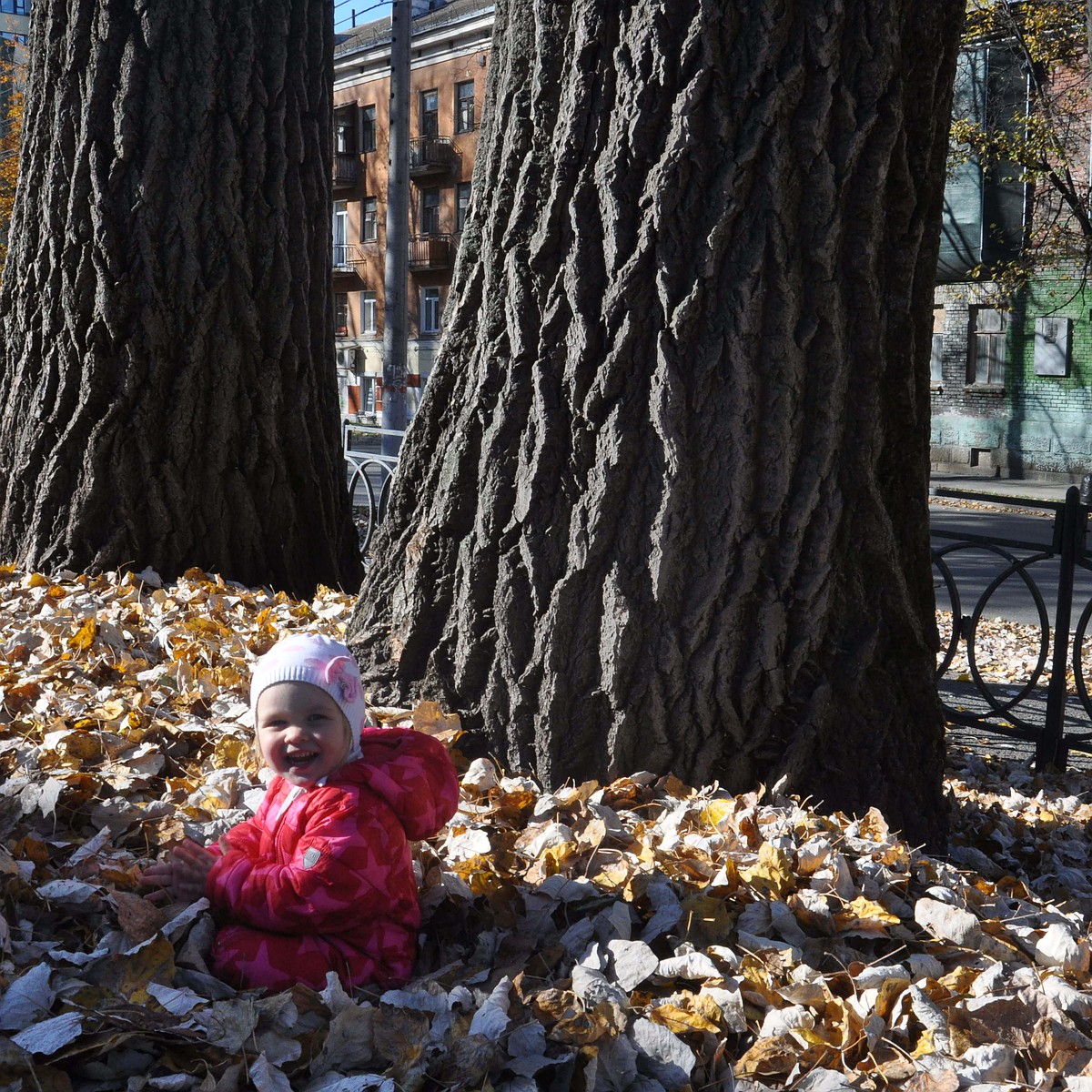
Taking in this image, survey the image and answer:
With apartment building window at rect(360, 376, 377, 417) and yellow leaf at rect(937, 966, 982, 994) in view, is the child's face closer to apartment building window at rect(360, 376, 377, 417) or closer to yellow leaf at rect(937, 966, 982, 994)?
yellow leaf at rect(937, 966, 982, 994)

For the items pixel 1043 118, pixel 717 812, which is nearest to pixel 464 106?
pixel 1043 118

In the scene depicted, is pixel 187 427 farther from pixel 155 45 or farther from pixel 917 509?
pixel 917 509

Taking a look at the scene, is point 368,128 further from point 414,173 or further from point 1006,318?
point 1006,318

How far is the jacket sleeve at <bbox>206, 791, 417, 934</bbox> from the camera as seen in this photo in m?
2.37

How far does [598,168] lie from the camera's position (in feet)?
10.6

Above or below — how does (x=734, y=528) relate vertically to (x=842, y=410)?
below

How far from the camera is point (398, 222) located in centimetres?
1557

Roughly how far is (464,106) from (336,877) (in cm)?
3938

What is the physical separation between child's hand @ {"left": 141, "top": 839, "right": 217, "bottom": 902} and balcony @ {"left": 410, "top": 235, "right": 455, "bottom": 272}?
1517 inches

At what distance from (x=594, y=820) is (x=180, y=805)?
1003 millimetres

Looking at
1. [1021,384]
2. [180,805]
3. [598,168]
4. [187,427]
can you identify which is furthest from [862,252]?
[1021,384]

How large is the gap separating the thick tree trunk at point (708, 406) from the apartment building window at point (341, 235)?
4203 cm

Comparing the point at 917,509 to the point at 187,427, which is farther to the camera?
the point at 187,427

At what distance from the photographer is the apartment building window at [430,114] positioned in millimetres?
39844
